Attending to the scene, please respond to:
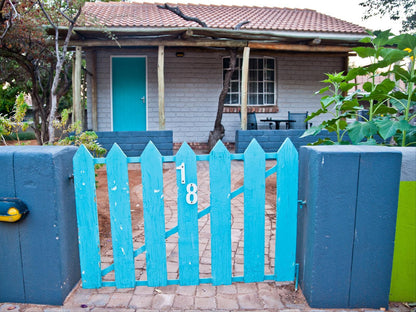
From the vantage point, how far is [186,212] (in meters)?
2.54

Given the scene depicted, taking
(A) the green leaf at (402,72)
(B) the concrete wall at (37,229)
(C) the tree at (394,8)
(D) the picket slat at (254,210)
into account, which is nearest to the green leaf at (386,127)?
(A) the green leaf at (402,72)

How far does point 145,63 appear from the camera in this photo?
10078mm

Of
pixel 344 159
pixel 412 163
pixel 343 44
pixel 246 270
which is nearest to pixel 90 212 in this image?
pixel 246 270

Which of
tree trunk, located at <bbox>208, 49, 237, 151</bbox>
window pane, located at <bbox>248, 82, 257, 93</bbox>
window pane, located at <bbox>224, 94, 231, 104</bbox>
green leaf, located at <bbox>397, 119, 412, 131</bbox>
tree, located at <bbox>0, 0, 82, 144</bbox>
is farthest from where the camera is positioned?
window pane, located at <bbox>248, 82, 257, 93</bbox>

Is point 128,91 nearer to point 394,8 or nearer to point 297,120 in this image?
point 297,120

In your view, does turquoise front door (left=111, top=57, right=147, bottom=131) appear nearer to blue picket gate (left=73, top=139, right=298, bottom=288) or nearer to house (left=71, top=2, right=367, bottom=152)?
house (left=71, top=2, right=367, bottom=152)

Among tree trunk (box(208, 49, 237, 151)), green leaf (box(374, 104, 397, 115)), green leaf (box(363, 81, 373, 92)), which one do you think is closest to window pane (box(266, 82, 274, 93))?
tree trunk (box(208, 49, 237, 151))

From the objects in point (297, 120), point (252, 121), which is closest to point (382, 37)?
point (252, 121)

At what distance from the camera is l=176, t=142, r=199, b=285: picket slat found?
2482 millimetres

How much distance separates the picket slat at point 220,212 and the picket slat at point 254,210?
134mm

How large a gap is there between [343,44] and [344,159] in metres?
8.16

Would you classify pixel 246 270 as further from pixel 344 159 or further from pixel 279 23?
pixel 279 23

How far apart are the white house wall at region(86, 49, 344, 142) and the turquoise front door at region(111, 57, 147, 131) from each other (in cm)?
16

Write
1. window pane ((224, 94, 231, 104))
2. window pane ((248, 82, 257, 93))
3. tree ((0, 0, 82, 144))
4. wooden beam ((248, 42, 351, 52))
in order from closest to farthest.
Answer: tree ((0, 0, 82, 144))
wooden beam ((248, 42, 351, 52))
window pane ((224, 94, 231, 104))
window pane ((248, 82, 257, 93))
